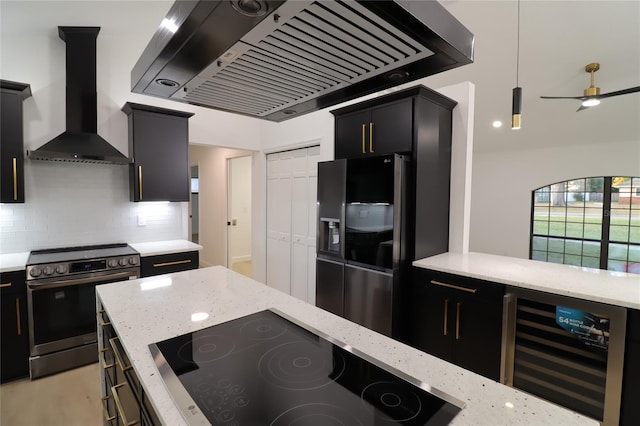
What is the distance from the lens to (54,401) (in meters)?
2.22

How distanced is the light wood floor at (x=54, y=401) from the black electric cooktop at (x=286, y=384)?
1706mm

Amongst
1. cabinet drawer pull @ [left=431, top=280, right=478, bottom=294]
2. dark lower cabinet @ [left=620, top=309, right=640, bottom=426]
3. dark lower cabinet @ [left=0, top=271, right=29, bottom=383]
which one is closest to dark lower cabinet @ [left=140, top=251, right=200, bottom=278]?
dark lower cabinet @ [left=0, top=271, right=29, bottom=383]

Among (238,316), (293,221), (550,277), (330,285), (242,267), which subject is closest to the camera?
(238,316)

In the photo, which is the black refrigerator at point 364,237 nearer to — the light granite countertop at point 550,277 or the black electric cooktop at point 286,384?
the light granite countertop at point 550,277

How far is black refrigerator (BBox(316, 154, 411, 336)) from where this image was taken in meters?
2.40

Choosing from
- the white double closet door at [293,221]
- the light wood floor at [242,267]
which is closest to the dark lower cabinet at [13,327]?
the white double closet door at [293,221]

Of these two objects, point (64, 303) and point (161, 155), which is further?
point (161, 155)

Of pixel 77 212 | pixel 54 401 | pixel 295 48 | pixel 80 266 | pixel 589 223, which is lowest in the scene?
pixel 54 401

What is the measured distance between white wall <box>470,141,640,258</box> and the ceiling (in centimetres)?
23

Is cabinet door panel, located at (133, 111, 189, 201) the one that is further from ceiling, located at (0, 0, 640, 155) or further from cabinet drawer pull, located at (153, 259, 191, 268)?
ceiling, located at (0, 0, 640, 155)

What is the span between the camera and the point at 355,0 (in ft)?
1.87

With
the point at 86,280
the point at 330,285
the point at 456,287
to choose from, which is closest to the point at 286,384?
the point at 456,287

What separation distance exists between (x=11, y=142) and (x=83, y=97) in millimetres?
733

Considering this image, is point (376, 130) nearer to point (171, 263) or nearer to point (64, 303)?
point (171, 263)
